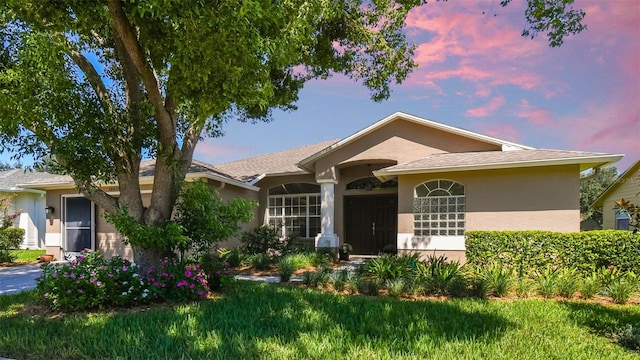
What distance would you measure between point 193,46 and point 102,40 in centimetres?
433

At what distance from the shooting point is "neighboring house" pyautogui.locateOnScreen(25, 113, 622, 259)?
10211mm

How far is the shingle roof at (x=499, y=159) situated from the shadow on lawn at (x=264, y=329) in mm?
4869

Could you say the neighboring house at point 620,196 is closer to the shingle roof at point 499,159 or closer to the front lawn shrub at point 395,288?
the shingle roof at point 499,159

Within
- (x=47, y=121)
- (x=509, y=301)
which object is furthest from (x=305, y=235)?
(x=47, y=121)

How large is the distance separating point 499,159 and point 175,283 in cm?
893

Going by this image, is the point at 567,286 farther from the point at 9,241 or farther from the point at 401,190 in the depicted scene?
the point at 9,241

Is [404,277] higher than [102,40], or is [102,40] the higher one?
[102,40]

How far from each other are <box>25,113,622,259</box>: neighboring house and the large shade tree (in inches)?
128

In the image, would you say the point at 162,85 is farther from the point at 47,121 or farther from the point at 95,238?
the point at 95,238

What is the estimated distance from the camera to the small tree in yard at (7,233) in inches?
554

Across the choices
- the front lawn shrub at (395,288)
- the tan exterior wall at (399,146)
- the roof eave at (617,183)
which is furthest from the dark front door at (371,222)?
the roof eave at (617,183)

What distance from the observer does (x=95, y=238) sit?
46.4ft

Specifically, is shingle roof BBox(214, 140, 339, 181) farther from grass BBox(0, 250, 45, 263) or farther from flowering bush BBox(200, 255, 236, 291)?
grass BBox(0, 250, 45, 263)

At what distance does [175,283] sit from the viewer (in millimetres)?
6660
